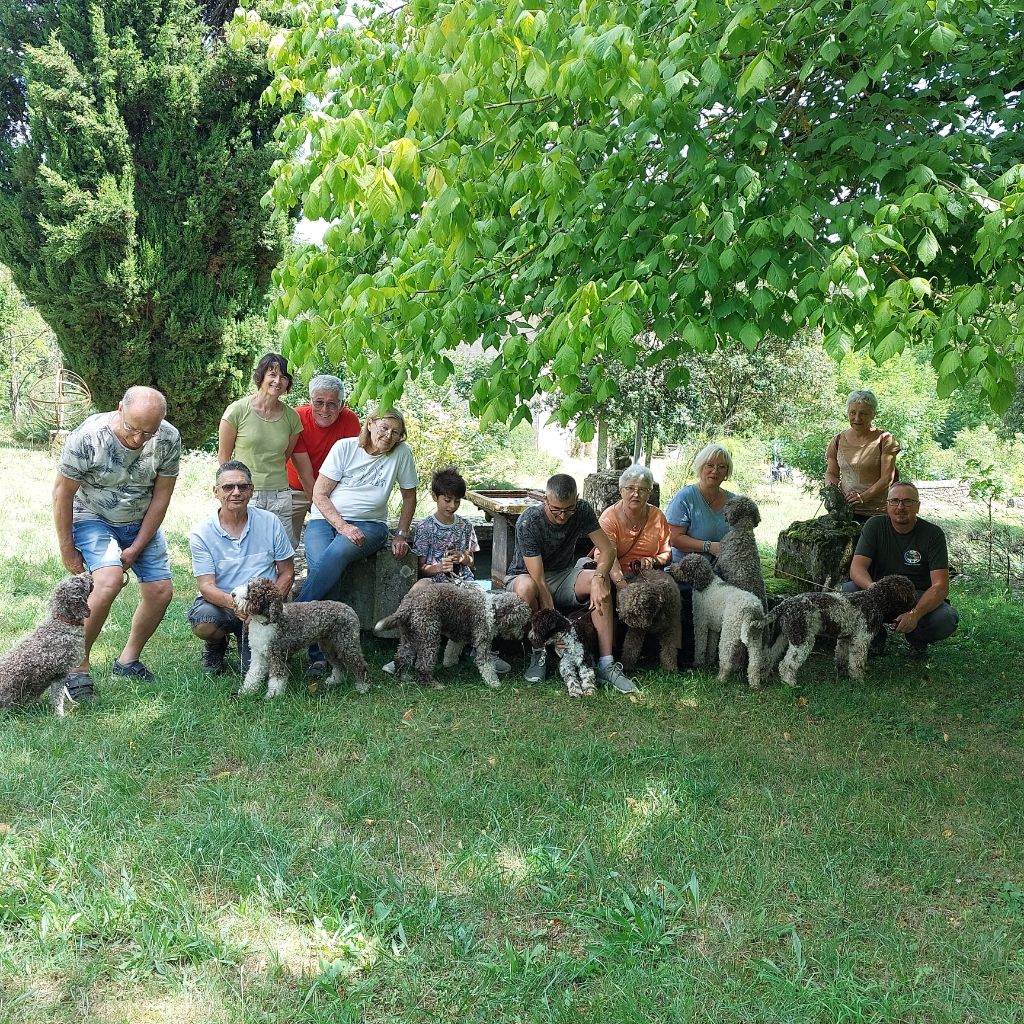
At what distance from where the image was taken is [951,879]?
3.62m

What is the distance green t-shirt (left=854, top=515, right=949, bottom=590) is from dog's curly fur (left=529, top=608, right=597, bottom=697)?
7.66ft

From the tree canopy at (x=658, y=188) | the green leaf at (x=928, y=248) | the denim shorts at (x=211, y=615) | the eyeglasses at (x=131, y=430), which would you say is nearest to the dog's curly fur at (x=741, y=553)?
the tree canopy at (x=658, y=188)

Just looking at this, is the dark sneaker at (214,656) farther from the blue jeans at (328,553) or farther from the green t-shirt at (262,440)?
the green t-shirt at (262,440)

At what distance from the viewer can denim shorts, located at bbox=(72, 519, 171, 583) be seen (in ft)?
17.4

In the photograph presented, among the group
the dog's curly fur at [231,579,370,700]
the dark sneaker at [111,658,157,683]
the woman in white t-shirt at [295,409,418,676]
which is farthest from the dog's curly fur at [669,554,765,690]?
the dark sneaker at [111,658,157,683]

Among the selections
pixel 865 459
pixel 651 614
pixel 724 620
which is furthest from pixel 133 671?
pixel 865 459

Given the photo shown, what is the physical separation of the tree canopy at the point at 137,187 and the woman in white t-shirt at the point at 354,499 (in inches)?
224

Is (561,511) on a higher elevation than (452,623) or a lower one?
higher

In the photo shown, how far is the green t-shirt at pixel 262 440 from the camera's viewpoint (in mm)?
6285

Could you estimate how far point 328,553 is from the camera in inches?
243

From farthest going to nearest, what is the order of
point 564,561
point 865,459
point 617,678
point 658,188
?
point 865,459, point 564,561, point 617,678, point 658,188

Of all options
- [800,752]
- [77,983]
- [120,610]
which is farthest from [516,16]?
[120,610]

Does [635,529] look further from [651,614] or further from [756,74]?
[756,74]

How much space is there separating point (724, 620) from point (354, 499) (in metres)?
2.71
